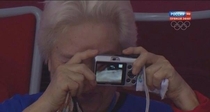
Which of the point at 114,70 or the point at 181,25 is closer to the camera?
the point at 114,70

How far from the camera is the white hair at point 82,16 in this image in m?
1.19

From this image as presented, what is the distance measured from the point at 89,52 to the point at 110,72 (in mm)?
73

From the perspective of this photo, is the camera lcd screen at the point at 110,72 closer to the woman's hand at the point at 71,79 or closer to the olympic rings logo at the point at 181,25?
the woman's hand at the point at 71,79

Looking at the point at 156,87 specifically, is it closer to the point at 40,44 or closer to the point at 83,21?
the point at 83,21

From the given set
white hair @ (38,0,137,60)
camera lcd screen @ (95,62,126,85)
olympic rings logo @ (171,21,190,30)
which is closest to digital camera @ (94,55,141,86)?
camera lcd screen @ (95,62,126,85)

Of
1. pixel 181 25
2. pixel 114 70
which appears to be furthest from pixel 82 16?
pixel 181 25

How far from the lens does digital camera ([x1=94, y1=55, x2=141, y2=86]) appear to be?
1.09m

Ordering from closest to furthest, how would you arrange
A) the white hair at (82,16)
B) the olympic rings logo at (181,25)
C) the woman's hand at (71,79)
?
1. the woman's hand at (71,79)
2. the white hair at (82,16)
3. the olympic rings logo at (181,25)

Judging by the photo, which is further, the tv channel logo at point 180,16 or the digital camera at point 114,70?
the tv channel logo at point 180,16

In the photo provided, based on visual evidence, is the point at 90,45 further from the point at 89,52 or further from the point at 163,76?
the point at 163,76

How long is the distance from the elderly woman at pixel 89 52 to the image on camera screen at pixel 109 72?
0.03m

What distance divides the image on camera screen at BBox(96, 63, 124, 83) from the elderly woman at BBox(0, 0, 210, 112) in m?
0.03

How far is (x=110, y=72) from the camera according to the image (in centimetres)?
111

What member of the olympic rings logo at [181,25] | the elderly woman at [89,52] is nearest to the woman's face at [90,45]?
the elderly woman at [89,52]
